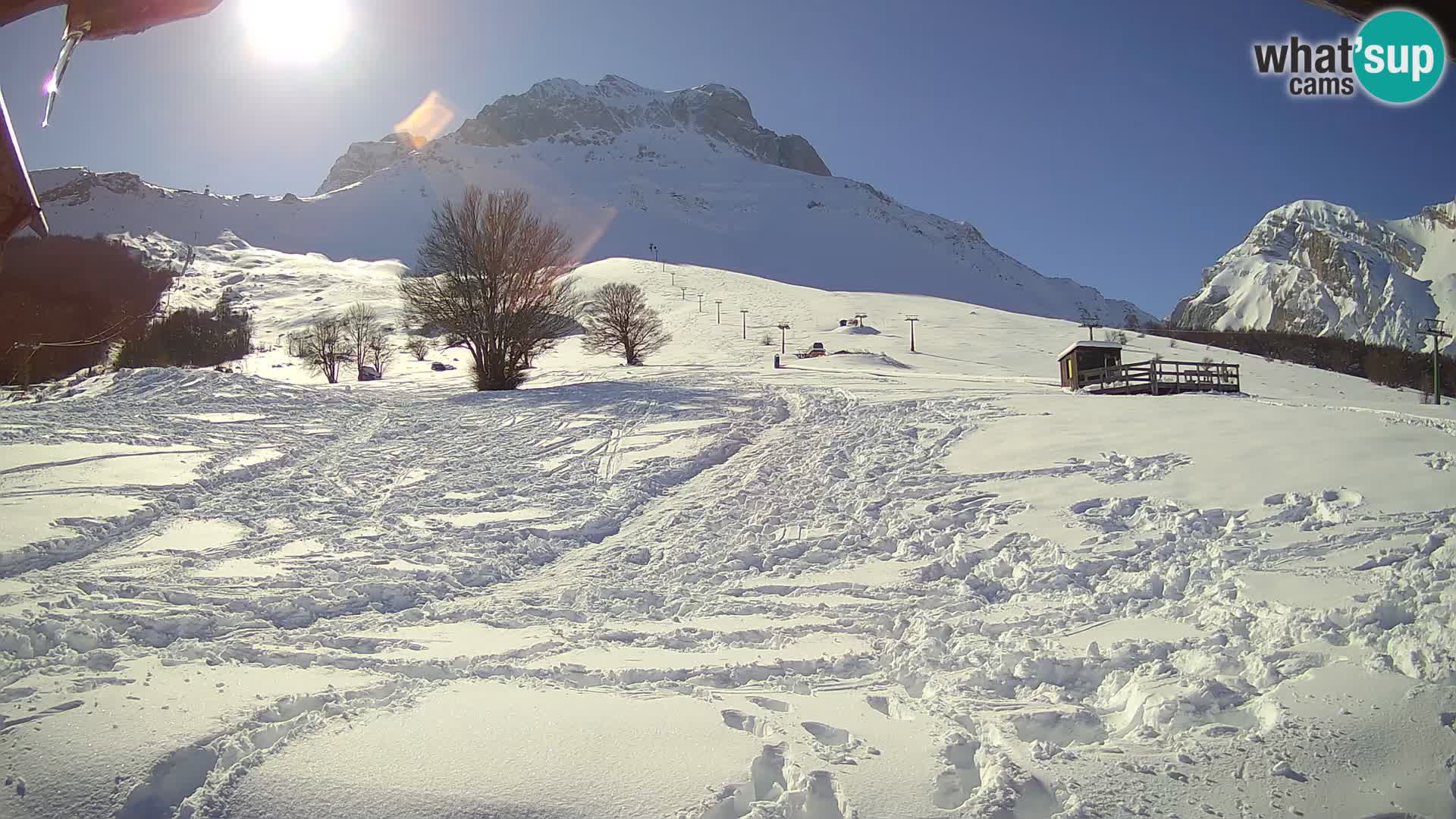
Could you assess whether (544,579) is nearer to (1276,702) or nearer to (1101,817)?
(1101,817)

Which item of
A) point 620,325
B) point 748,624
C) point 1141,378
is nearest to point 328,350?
point 620,325

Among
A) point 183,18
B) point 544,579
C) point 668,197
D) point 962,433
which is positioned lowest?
point 544,579

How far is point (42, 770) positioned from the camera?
342 centimetres

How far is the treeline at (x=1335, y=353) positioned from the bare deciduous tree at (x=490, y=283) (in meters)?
60.6

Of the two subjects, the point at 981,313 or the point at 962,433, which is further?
the point at 981,313

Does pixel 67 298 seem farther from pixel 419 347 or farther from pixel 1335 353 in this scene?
pixel 1335 353

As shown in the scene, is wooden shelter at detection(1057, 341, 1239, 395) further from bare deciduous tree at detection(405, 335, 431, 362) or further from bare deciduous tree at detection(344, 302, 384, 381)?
bare deciduous tree at detection(344, 302, 384, 381)

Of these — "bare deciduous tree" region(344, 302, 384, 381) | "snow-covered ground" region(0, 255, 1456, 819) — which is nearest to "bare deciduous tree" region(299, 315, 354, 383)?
"bare deciduous tree" region(344, 302, 384, 381)

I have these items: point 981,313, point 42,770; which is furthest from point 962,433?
point 981,313

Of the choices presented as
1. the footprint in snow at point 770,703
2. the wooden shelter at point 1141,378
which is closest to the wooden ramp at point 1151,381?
the wooden shelter at point 1141,378

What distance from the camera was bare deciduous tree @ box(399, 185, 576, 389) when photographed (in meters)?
25.5

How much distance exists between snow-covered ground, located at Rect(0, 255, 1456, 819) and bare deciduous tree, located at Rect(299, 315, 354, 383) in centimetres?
3801

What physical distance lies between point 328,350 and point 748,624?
179ft

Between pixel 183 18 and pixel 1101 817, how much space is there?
423cm
